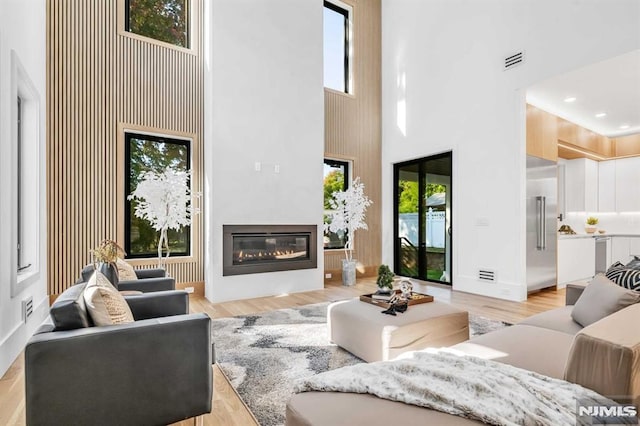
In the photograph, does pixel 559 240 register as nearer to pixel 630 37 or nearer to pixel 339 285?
pixel 630 37

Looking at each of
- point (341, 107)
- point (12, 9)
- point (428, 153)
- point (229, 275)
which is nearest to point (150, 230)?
point (229, 275)

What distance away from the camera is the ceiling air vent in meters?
4.88

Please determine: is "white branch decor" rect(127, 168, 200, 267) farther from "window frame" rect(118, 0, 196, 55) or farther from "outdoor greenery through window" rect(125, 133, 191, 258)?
"window frame" rect(118, 0, 196, 55)

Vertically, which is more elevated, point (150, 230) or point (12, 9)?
point (12, 9)

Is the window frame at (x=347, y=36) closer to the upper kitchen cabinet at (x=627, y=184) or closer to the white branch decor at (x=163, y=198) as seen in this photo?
the white branch decor at (x=163, y=198)

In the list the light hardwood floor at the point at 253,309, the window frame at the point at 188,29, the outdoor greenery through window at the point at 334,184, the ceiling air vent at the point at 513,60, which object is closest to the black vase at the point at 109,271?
the light hardwood floor at the point at 253,309

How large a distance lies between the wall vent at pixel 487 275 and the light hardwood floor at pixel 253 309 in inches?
12.2

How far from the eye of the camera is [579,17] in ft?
13.9

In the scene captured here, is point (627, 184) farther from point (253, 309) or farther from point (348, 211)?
point (253, 309)

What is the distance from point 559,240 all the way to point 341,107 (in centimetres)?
463

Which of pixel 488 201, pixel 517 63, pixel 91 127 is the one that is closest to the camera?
pixel 91 127

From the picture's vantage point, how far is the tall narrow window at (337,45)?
7.05 metres

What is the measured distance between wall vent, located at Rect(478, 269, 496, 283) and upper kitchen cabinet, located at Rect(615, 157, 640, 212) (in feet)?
11.8

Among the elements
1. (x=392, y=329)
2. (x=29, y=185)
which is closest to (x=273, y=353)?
(x=392, y=329)
